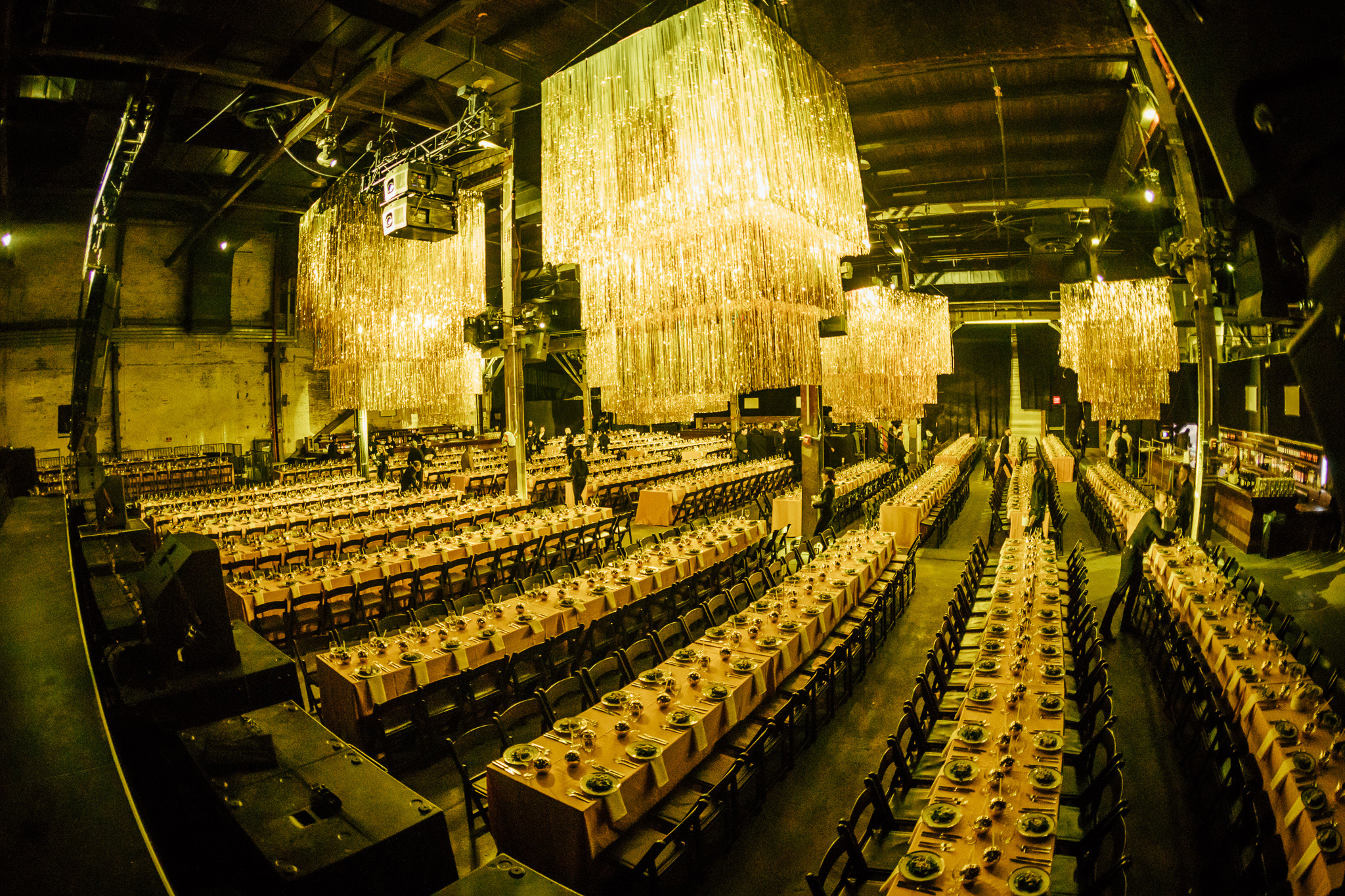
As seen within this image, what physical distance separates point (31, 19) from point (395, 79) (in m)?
3.87

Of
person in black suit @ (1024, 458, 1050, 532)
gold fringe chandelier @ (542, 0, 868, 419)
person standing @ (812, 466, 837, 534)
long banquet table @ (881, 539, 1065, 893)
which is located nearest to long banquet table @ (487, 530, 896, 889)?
long banquet table @ (881, 539, 1065, 893)

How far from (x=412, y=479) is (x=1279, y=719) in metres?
15.0

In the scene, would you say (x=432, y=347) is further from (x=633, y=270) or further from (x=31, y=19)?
(x=31, y=19)

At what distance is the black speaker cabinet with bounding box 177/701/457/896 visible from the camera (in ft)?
7.15

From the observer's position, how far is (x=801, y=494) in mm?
11883

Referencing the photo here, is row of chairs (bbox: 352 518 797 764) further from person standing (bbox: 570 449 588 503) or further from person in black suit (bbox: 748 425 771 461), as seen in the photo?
person in black suit (bbox: 748 425 771 461)

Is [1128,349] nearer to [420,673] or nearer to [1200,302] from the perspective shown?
[1200,302]

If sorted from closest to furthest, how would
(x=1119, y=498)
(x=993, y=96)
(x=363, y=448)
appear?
1. (x=993, y=96)
2. (x=1119, y=498)
3. (x=363, y=448)

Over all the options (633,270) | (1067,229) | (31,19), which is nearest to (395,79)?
(31,19)

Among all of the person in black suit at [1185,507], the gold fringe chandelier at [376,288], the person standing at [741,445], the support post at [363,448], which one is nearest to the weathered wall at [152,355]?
the support post at [363,448]

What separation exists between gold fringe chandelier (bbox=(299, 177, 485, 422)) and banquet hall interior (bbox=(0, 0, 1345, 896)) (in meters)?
0.05

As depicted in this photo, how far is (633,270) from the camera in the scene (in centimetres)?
434

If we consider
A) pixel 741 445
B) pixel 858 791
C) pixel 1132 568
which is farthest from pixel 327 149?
pixel 741 445

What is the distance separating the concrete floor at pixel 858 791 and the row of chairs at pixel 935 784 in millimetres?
190
